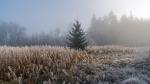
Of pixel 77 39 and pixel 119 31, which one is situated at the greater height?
pixel 119 31

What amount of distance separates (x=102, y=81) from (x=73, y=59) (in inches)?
122

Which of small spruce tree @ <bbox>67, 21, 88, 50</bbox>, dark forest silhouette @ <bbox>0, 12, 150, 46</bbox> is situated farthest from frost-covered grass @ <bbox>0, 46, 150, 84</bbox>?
dark forest silhouette @ <bbox>0, 12, 150, 46</bbox>

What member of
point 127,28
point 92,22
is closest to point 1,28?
point 92,22

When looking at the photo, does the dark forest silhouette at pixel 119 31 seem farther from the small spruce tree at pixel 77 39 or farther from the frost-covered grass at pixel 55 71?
the frost-covered grass at pixel 55 71

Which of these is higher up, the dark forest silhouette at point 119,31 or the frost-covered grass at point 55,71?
the dark forest silhouette at point 119,31

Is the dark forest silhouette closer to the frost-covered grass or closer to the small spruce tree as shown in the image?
the small spruce tree

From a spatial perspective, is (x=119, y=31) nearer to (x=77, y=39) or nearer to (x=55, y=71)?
(x=77, y=39)

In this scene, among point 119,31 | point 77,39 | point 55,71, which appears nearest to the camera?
point 55,71

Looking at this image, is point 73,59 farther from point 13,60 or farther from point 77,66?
point 13,60

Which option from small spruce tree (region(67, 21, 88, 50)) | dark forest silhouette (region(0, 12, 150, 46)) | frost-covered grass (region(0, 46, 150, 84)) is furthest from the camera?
dark forest silhouette (region(0, 12, 150, 46))

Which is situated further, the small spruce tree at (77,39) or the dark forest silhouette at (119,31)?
the dark forest silhouette at (119,31)

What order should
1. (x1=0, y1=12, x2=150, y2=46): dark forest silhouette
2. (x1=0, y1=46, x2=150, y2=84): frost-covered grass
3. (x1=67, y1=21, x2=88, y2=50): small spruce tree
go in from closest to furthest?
(x1=0, y1=46, x2=150, y2=84): frost-covered grass, (x1=67, y1=21, x2=88, y2=50): small spruce tree, (x1=0, y1=12, x2=150, y2=46): dark forest silhouette

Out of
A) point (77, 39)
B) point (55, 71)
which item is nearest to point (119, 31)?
point (77, 39)

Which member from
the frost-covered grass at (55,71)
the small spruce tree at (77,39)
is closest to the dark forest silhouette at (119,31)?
the small spruce tree at (77,39)
